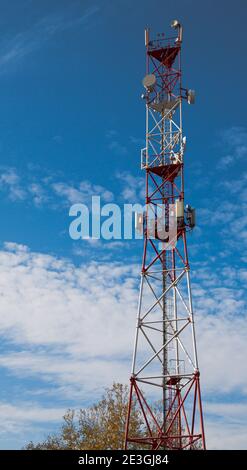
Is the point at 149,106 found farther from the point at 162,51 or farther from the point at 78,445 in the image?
the point at 78,445

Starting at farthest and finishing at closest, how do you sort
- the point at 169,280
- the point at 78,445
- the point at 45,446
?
1. the point at 45,446
2. the point at 78,445
3. the point at 169,280

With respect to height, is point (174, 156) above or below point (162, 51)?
below
